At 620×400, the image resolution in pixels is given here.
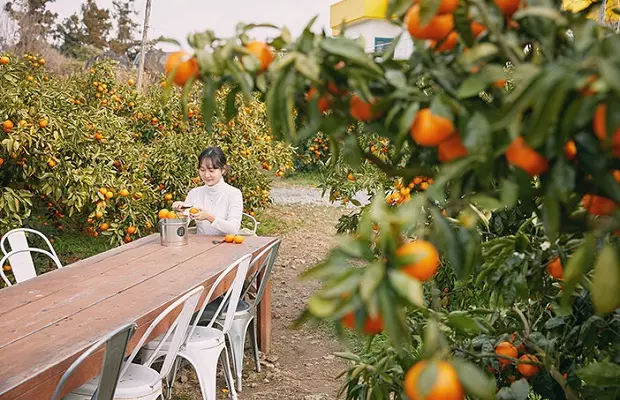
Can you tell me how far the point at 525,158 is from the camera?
1.78ft

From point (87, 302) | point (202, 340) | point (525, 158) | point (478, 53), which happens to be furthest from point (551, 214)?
point (202, 340)

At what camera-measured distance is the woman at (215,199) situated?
387 cm

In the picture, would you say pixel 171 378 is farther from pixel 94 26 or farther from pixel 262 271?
pixel 94 26

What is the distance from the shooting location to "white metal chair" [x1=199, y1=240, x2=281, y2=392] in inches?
125

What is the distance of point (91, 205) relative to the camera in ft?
12.6

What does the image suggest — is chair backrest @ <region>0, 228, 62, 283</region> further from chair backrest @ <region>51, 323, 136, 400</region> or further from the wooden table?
chair backrest @ <region>51, 323, 136, 400</region>

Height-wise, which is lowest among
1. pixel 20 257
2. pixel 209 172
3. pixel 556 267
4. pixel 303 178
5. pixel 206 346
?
pixel 303 178

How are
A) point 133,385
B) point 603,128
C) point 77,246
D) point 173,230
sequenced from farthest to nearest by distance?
1. point 77,246
2. point 173,230
3. point 133,385
4. point 603,128

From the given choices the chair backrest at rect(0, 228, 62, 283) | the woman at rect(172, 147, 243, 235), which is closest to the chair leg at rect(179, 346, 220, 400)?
the chair backrest at rect(0, 228, 62, 283)

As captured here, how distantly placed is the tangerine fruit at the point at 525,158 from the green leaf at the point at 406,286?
0.15 metres

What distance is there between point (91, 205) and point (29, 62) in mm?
1303

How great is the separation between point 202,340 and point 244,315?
51cm

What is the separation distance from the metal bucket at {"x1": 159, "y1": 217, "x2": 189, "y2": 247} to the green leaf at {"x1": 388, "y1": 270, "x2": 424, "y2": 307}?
10.1 ft

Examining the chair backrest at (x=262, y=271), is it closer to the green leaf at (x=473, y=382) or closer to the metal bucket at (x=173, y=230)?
the metal bucket at (x=173, y=230)
